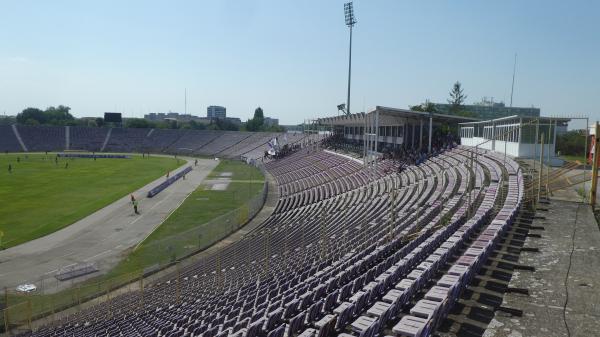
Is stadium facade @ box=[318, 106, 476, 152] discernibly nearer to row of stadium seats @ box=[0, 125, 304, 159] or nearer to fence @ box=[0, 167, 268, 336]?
A: fence @ box=[0, 167, 268, 336]

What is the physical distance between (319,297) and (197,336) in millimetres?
3072

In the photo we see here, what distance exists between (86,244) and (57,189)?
25.4 meters

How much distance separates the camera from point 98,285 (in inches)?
789

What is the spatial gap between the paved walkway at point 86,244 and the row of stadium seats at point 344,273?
601 centimetres

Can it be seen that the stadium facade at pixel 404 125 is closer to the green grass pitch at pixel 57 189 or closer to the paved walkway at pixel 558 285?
→ the paved walkway at pixel 558 285

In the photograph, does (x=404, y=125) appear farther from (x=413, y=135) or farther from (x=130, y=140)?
(x=130, y=140)

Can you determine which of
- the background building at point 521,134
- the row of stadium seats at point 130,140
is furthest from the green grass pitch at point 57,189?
the background building at point 521,134

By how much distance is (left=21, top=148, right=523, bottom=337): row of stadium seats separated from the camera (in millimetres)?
9492

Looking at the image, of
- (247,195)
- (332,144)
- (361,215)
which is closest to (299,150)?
(332,144)

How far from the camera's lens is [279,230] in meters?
26.9

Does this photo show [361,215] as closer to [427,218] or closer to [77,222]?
[427,218]

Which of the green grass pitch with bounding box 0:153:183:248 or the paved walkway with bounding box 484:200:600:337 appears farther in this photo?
the green grass pitch with bounding box 0:153:183:248

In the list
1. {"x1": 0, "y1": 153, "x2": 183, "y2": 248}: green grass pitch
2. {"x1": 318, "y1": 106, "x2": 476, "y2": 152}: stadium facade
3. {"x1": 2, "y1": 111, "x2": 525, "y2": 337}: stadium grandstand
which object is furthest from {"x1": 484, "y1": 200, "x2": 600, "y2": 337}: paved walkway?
{"x1": 0, "y1": 153, "x2": 183, "y2": 248}: green grass pitch

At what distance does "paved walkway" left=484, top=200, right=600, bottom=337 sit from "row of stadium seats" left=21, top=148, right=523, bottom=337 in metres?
1.09
